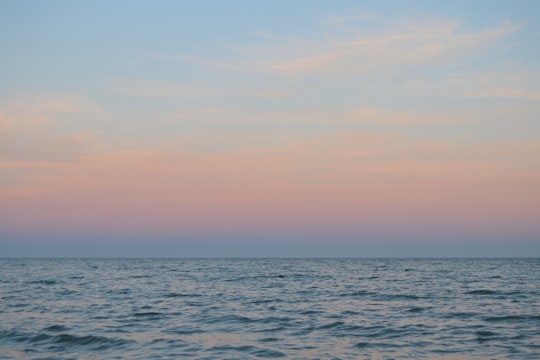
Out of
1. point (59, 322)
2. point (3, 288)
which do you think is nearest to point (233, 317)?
point (59, 322)

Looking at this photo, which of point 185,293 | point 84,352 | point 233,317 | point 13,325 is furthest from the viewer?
point 185,293

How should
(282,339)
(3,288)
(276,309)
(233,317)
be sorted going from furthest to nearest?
(3,288), (276,309), (233,317), (282,339)

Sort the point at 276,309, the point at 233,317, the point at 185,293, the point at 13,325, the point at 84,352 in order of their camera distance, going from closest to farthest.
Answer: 1. the point at 84,352
2. the point at 13,325
3. the point at 233,317
4. the point at 276,309
5. the point at 185,293

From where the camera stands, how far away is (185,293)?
3597 cm

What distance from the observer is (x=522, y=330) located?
20.6 meters

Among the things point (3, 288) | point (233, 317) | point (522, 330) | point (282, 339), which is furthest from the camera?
point (3, 288)

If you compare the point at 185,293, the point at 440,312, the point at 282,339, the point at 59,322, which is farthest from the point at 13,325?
the point at 440,312

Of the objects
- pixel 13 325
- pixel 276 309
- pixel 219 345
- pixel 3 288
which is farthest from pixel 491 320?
pixel 3 288

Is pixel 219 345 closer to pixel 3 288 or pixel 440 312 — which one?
pixel 440 312

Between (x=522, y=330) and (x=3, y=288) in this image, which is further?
(x=3, y=288)

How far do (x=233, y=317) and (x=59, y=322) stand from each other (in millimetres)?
7434

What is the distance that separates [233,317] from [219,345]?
20.1 ft

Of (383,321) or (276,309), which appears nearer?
(383,321)

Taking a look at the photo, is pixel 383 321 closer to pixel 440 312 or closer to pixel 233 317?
pixel 440 312
